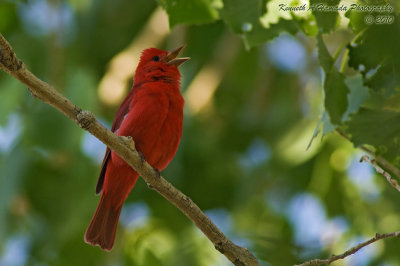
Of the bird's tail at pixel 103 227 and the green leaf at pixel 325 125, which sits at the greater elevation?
the bird's tail at pixel 103 227

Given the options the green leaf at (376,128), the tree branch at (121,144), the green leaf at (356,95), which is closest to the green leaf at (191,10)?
the tree branch at (121,144)

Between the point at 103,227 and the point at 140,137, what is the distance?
736 millimetres

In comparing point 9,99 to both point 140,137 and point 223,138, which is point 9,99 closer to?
point 140,137

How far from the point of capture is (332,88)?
2.69m

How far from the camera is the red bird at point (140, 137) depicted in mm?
4215

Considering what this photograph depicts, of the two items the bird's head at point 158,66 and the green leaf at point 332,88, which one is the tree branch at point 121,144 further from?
the bird's head at point 158,66

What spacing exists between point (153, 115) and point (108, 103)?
192 centimetres

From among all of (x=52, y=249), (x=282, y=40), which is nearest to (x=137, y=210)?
(x=52, y=249)

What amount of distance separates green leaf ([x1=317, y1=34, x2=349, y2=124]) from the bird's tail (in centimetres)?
223

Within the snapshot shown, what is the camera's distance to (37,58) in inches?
260

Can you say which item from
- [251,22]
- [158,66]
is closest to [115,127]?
[158,66]

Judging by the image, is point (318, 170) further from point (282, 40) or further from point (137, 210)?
point (282, 40)

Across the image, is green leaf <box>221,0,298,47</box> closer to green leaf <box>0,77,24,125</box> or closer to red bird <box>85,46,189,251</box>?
red bird <box>85,46,189,251</box>

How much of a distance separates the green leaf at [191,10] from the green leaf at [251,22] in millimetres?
180
